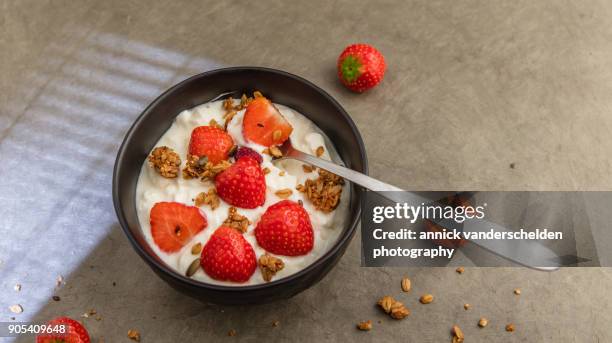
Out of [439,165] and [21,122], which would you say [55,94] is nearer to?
[21,122]

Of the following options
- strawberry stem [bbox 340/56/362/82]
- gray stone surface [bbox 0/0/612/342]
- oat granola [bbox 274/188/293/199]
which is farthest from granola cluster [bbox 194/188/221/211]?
strawberry stem [bbox 340/56/362/82]

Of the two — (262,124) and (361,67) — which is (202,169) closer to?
(262,124)

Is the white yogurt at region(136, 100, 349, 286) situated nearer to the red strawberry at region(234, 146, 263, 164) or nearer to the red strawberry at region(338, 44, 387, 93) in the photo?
the red strawberry at region(234, 146, 263, 164)

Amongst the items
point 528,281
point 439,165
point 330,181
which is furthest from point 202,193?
point 528,281

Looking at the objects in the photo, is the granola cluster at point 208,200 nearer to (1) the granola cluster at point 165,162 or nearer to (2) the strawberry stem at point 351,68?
(1) the granola cluster at point 165,162

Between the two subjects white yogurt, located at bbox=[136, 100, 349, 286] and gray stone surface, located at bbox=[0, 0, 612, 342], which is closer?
white yogurt, located at bbox=[136, 100, 349, 286]
